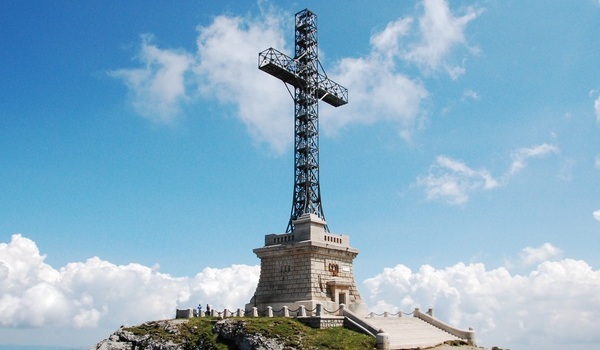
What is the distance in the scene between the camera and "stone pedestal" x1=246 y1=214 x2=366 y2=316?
39594 millimetres

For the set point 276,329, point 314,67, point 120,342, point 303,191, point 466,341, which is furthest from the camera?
point 314,67

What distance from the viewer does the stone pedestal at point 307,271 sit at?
39594mm

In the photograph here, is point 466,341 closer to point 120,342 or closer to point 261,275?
point 261,275

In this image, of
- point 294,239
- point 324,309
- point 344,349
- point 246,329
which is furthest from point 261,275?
point 344,349

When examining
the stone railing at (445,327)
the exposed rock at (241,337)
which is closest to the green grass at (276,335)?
the exposed rock at (241,337)

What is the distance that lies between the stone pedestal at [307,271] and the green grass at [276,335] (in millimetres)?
4179

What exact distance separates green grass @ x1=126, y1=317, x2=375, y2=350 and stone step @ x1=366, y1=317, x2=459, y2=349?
2.33 metres

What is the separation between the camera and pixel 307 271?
131 ft

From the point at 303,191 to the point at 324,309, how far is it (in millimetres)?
11338

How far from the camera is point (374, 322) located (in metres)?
37.1

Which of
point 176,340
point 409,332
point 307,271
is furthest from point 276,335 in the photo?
point 409,332

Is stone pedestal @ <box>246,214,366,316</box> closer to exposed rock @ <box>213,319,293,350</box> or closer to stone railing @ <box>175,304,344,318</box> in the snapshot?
stone railing @ <box>175,304,344,318</box>

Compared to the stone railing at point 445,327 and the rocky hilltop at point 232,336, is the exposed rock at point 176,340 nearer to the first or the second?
the rocky hilltop at point 232,336

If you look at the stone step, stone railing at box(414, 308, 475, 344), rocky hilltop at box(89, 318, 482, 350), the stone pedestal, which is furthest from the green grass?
stone railing at box(414, 308, 475, 344)
